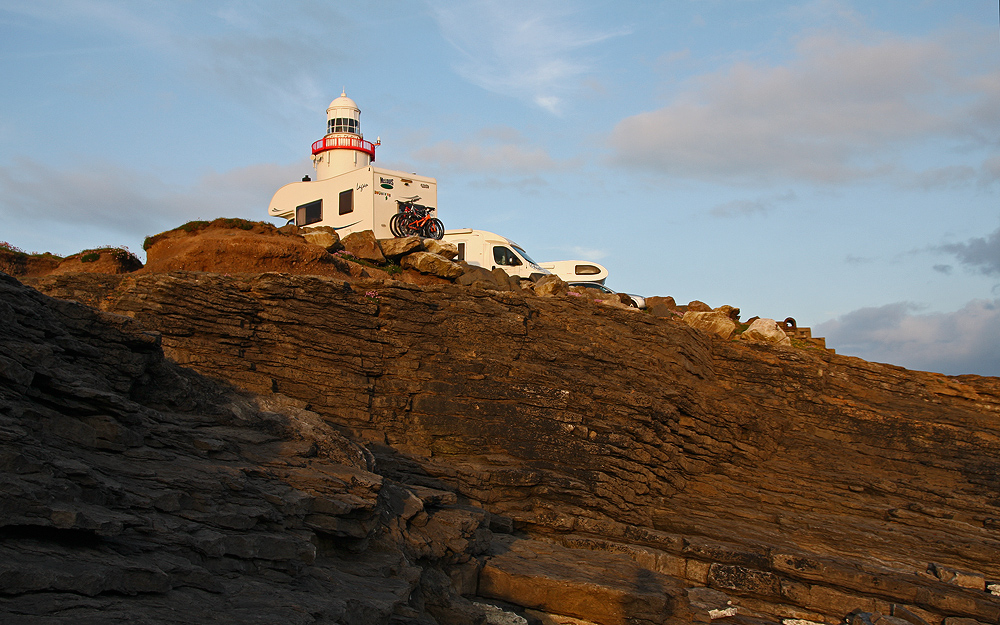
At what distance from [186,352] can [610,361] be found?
11.0 metres

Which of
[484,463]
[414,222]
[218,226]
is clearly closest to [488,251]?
[414,222]

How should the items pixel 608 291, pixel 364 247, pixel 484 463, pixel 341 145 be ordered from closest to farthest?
pixel 484 463 < pixel 364 247 < pixel 608 291 < pixel 341 145

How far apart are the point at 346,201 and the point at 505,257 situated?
706 cm

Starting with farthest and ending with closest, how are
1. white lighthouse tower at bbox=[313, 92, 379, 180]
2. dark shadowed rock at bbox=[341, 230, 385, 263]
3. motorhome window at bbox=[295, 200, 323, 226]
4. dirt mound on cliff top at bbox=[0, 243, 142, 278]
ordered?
white lighthouse tower at bbox=[313, 92, 379, 180], motorhome window at bbox=[295, 200, 323, 226], dark shadowed rock at bbox=[341, 230, 385, 263], dirt mound on cliff top at bbox=[0, 243, 142, 278]

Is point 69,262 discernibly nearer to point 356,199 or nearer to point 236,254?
point 236,254

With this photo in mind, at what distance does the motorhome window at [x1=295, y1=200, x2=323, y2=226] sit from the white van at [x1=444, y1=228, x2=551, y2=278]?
5.70 metres

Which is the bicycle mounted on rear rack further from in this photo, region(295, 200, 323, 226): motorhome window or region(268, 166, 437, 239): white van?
region(295, 200, 323, 226): motorhome window

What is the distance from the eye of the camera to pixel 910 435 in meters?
21.5

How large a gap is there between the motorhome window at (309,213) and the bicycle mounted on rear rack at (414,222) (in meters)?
3.68

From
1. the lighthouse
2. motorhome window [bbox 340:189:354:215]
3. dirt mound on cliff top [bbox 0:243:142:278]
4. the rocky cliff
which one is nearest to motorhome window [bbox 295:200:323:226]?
the lighthouse

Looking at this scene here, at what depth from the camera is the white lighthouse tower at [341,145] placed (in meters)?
37.2

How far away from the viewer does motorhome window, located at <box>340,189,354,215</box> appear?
30092mm

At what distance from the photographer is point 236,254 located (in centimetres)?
2206

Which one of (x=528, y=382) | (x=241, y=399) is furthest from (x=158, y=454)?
(x=528, y=382)
